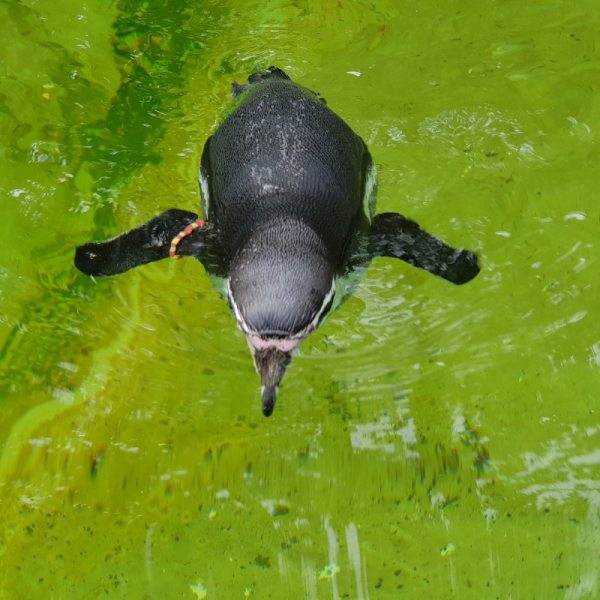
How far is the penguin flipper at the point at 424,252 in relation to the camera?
327cm

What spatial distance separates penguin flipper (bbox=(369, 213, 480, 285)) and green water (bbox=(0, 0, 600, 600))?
23cm

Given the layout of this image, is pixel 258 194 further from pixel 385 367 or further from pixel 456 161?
pixel 456 161

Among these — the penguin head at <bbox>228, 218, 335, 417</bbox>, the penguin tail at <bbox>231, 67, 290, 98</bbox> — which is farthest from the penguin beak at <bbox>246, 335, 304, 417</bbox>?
the penguin tail at <bbox>231, 67, 290, 98</bbox>

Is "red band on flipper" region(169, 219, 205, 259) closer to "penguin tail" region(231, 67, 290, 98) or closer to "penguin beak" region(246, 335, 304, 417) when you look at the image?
"penguin beak" region(246, 335, 304, 417)

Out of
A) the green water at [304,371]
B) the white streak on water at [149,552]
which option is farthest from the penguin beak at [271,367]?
the white streak on water at [149,552]

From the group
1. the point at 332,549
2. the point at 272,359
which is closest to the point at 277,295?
the point at 272,359

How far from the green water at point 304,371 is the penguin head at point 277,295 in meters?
0.81

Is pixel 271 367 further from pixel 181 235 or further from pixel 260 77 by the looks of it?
pixel 260 77

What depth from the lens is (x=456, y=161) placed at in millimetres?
4121

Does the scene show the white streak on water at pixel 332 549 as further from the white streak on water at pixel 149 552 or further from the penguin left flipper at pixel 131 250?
the penguin left flipper at pixel 131 250

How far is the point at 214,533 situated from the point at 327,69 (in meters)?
3.44

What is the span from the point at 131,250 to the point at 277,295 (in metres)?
1.29

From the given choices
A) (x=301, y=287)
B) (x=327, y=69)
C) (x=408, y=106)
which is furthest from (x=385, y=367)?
(x=327, y=69)

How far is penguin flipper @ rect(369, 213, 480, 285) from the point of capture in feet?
10.7
